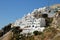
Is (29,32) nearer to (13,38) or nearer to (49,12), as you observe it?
(13,38)

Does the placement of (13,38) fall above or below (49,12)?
below

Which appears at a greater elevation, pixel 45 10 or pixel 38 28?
pixel 45 10

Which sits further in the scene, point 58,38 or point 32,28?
point 32,28

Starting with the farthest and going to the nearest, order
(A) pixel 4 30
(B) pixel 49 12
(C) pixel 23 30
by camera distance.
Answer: (B) pixel 49 12, (A) pixel 4 30, (C) pixel 23 30

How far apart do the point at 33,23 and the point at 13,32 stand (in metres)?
10.2

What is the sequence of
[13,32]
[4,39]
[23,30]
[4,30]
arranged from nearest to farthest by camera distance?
[4,39], [13,32], [23,30], [4,30]

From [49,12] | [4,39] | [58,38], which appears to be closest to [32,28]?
[4,39]

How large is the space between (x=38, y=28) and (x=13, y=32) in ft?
23.5

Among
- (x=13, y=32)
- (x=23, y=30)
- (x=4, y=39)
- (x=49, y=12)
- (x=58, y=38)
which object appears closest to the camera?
(x=58, y=38)

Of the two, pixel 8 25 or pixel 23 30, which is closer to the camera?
pixel 23 30

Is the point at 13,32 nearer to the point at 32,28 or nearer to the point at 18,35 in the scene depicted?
the point at 18,35

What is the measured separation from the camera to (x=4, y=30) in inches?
2694

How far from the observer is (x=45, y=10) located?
8294cm

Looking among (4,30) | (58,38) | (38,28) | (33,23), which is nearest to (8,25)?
(4,30)
